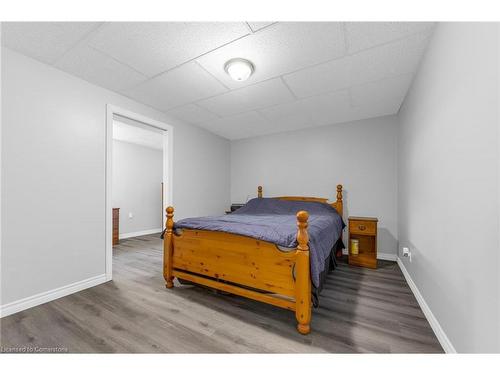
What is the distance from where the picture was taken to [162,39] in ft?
5.10

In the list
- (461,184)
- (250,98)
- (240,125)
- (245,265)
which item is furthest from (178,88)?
(461,184)

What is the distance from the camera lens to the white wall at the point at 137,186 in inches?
183

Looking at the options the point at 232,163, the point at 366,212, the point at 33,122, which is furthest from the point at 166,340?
the point at 232,163

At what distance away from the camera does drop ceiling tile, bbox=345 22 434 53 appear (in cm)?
141

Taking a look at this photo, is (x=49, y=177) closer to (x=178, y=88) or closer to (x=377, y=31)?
(x=178, y=88)

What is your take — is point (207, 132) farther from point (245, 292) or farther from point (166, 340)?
point (166, 340)

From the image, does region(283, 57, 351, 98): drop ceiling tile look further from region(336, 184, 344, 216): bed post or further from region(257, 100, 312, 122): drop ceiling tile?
region(336, 184, 344, 216): bed post

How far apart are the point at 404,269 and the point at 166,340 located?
2633 millimetres

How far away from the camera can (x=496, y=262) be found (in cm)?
81

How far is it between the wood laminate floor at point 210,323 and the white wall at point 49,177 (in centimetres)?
32

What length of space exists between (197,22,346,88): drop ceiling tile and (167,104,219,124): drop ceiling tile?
93 cm

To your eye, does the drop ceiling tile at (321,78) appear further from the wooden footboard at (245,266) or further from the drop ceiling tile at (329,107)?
the wooden footboard at (245,266)

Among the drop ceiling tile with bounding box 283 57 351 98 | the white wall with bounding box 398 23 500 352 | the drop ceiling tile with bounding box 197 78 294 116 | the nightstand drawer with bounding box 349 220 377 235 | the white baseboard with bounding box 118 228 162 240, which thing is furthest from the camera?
the white baseboard with bounding box 118 228 162 240

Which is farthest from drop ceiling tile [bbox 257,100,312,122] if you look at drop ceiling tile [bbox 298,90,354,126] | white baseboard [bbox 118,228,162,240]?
white baseboard [bbox 118,228,162,240]
